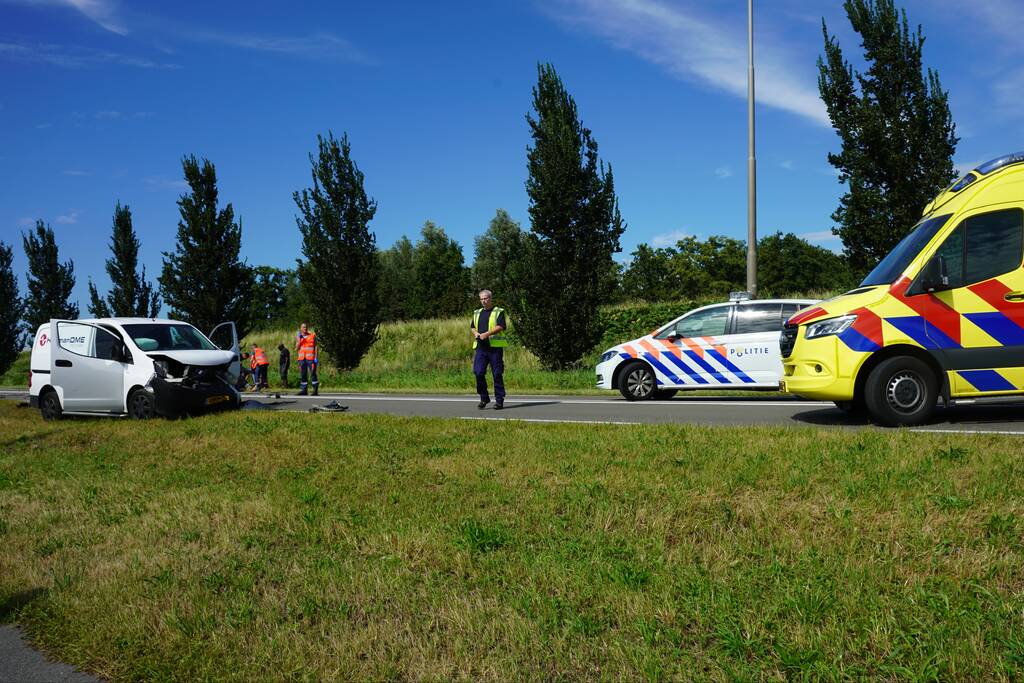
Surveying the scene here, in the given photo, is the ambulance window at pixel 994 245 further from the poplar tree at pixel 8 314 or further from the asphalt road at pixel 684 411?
the poplar tree at pixel 8 314

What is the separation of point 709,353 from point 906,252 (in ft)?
15.0

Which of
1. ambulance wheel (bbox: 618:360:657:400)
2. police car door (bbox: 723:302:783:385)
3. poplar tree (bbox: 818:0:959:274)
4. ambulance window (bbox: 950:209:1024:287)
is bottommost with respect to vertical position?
ambulance wheel (bbox: 618:360:657:400)

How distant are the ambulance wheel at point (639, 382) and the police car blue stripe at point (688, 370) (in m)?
0.53

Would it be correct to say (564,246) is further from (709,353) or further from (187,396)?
(187,396)

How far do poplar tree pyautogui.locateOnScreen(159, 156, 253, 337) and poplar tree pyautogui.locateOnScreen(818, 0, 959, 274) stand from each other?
76.4 feet

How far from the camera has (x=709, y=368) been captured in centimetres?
1312

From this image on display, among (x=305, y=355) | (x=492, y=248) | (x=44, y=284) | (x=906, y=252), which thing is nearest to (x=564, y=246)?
→ (x=305, y=355)

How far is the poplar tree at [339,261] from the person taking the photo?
26688 mm

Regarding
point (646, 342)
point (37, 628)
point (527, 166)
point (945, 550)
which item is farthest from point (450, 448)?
point (527, 166)

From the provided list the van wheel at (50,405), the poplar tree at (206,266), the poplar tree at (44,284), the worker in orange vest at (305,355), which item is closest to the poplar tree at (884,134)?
the worker in orange vest at (305,355)

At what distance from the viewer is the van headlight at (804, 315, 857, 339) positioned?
8.59 m

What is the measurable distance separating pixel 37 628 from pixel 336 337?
75.2 feet

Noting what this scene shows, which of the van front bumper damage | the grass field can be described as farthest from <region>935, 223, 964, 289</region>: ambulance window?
the van front bumper damage

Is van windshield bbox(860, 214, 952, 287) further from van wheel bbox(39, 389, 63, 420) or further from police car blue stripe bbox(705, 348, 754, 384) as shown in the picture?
van wheel bbox(39, 389, 63, 420)
